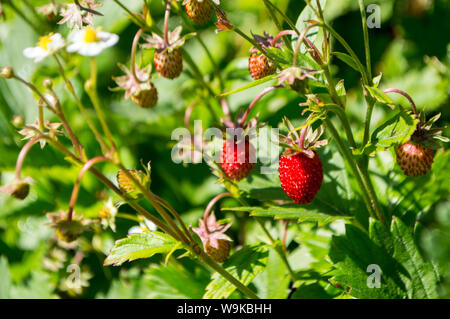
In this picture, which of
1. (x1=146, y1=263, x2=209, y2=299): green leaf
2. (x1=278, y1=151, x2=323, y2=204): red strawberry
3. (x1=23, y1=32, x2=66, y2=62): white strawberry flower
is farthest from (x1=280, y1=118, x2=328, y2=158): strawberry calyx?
(x1=146, y1=263, x2=209, y2=299): green leaf

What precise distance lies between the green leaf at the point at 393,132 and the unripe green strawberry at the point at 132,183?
Answer: 1.78ft

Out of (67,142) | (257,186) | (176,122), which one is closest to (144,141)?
(176,122)

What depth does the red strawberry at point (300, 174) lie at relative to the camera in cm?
131

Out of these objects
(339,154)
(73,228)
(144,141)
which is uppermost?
(144,141)

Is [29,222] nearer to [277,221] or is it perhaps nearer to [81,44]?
[277,221]

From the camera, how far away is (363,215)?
1589 millimetres

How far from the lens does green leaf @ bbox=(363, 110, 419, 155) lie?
46.8 inches

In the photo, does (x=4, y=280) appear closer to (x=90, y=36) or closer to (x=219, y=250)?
(x=219, y=250)

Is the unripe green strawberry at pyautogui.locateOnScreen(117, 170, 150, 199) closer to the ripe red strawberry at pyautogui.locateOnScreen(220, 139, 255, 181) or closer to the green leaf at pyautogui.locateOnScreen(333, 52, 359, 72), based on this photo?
the ripe red strawberry at pyautogui.locateOnScreen(220, 139, 255, 181)

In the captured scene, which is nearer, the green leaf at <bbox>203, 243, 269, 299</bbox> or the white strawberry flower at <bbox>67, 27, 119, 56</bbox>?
the white strawberry flower at <bbox>67, 27, 119, 56</bbox>

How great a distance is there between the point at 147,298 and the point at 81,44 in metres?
1.11

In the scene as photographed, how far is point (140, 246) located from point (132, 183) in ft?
0.74

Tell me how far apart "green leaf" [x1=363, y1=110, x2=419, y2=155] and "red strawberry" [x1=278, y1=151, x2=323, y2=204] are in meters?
0.15

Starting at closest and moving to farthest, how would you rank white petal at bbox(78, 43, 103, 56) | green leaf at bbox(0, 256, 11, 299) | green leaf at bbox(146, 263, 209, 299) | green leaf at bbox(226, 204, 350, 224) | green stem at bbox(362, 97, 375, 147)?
1. white petal at bbox(78, 43, 103, 56)
2. green stem at bbox(362, 97, 375, 147)
3. green leaf at bbox(226, 204, 350, 224)
4. green leaf at bbox(146, 263, 209, 299)
5. green leaf at bbox(0, 256, 11, 299)
